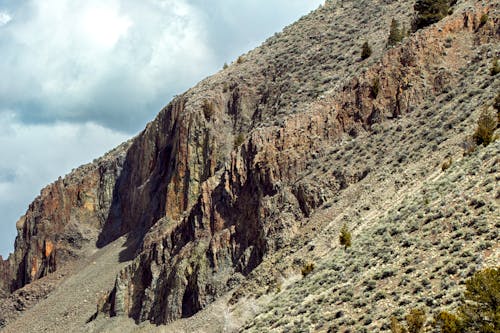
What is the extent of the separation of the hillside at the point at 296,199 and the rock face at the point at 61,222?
0.23 meters

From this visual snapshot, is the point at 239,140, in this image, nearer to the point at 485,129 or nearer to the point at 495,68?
the point at 495,68

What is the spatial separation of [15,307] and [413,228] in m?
48.8

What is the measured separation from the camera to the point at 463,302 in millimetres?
17000

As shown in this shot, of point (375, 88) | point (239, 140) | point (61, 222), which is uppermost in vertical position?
point (61, 222)

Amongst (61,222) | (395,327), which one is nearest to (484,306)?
(395,327)

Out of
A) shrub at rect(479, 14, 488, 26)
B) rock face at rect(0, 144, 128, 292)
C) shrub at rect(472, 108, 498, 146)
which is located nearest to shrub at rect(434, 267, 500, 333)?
shrub at rect(472, 108, 498, 146)

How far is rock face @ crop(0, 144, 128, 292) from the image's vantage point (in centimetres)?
6750

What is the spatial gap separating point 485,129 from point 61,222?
2071 inches

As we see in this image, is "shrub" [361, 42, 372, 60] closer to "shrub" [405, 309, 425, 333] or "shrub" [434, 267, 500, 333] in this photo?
"shrub" [405, 309, 425, 333]

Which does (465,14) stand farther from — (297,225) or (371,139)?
(297,225)

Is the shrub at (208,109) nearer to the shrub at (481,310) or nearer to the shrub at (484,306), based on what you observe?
the shrub at (481,310)

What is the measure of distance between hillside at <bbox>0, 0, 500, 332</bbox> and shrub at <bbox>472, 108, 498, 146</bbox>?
1.61ft

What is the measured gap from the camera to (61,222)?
228 ft

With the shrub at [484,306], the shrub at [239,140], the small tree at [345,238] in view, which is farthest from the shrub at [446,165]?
the shrub at [239,140]
